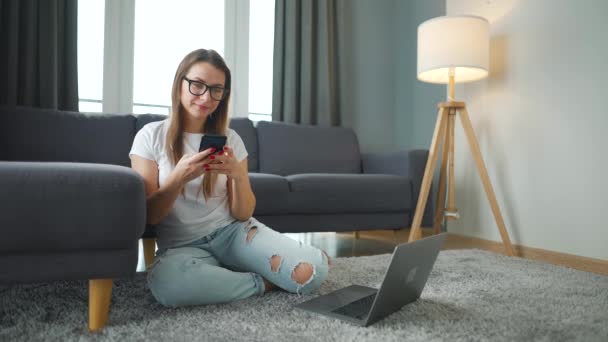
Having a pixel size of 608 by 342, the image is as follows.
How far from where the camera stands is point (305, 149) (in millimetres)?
2756

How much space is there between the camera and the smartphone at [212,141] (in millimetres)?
1152

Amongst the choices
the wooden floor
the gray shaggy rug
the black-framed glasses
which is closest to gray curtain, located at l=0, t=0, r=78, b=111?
the wooden floor

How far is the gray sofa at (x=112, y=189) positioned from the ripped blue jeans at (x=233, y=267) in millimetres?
144

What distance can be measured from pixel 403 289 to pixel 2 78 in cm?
232

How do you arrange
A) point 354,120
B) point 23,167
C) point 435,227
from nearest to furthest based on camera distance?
point 23,167, point 435,227, point 354,120

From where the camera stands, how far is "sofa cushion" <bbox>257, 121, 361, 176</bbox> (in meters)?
2.66

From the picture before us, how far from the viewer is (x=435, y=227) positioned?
8.14 ft

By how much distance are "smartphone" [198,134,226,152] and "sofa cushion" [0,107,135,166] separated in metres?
1.30

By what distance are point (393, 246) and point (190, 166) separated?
1707 mm

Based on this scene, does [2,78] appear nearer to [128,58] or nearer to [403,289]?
[128,58]

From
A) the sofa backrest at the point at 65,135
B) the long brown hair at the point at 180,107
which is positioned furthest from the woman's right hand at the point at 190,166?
the sofa backrest at the point at 65,135

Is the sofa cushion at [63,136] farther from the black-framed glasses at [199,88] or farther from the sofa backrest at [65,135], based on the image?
the black-framed glasses at [199,88]

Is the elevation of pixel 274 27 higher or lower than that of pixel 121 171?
higher

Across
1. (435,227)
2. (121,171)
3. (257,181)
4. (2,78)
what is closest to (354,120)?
(435,227)
